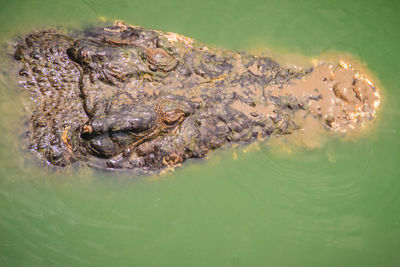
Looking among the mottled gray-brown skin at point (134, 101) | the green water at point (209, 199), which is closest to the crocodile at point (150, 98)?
the mottled gray-brown skin at point (134, 101)

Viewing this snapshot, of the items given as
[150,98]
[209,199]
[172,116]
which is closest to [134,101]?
[150,98]

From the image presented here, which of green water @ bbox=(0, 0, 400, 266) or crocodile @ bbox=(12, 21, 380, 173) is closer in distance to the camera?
crocodile @ bbox=(12, 21, 380, 173)

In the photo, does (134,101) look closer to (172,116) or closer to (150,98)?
(150,98)

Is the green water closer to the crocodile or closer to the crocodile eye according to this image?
the crocodile

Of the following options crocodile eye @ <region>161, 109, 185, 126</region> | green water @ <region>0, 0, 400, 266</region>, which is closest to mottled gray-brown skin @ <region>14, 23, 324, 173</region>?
crocodile eye @ <region>161, 109, 185, 126</region>

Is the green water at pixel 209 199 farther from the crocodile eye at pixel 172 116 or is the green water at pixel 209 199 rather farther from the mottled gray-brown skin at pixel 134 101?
the crocodile eye at pixel 172 116

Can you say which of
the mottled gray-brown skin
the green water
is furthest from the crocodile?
the green water
